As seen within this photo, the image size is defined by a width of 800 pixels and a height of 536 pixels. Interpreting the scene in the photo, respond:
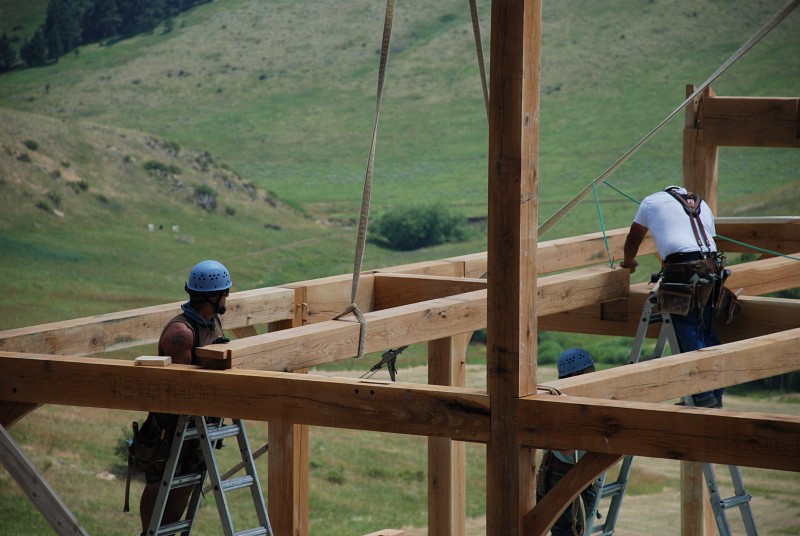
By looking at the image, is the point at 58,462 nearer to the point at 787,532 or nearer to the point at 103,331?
the point at 787,532

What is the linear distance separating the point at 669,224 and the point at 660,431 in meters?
3.25

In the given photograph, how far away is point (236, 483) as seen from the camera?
5.79 meters

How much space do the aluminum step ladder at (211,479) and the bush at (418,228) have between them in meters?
35.7

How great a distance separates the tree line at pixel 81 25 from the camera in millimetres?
49500

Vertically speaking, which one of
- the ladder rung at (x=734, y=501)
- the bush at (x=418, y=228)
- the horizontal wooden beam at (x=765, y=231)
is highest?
the bush at (x=418, y=228)

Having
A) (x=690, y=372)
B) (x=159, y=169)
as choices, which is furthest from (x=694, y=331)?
(x=159, y=169)

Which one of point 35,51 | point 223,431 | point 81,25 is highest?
point 81,25

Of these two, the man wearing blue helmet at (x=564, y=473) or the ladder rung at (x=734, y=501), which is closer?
the man wearing blue helmet at (x=564, y=473)

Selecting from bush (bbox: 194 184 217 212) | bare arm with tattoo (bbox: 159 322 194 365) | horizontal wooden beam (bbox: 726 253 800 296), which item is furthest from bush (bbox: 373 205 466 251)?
bare arm with tattoo (bbox: 159 322 194 365)

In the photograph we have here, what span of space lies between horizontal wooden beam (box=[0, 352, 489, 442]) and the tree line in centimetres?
4627

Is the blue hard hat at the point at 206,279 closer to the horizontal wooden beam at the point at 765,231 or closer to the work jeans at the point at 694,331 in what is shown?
the work jeans at the point at 694,331

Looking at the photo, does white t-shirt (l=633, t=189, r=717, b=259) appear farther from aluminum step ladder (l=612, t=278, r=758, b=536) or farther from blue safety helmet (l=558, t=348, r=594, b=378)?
blue safety helmet (l=558, t=348, r=594, b=378)

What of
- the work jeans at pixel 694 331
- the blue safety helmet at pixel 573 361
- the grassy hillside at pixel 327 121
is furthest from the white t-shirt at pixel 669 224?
the grassy hillside at pixel 327 121

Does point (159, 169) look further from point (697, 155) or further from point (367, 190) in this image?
point (367, 190)
